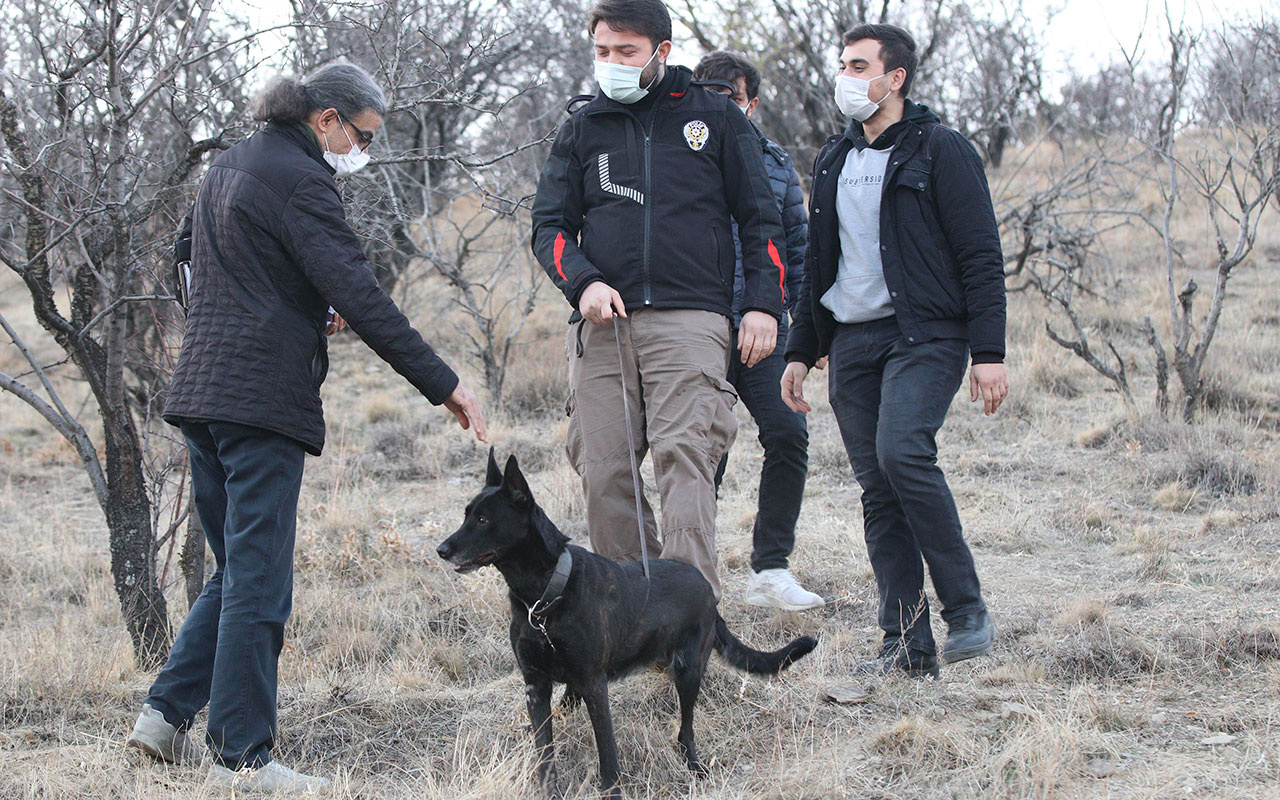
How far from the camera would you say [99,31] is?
444 centimetres

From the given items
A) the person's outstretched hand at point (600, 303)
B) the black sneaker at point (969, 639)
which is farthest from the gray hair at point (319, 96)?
the black sneaker at point (969, 639)

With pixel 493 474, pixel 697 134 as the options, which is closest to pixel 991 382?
pixel 697 134

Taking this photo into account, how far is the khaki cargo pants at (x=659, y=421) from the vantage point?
12.2 ft

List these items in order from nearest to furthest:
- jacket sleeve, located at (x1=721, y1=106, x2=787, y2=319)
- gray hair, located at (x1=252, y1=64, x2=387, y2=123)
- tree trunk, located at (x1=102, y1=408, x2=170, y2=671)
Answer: gray hair, located at (x1=252, y1=64, x2=387, y2=123) < jacket sleeve, located at (x1=721, y1=106, x2=787, y2=319) < tree trunk, located at (x1=102, y1=408, x2=170, y2=671)

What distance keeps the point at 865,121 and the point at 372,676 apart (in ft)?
9.22

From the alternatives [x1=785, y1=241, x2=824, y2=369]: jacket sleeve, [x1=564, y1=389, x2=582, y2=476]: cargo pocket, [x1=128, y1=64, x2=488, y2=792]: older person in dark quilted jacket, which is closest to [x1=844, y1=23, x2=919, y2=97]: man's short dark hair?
[x1=785, y1=241, x2=824, y2=369]: jacket sleeve

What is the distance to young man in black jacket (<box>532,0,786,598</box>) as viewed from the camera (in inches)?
147

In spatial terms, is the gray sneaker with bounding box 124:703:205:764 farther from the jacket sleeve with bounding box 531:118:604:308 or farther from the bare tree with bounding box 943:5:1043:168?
the bare tree with bounding box 943:5:1043:168

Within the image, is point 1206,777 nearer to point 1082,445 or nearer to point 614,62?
point 614,62

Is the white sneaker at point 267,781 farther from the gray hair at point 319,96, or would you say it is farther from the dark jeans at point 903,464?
the dark jeans at point 903,464

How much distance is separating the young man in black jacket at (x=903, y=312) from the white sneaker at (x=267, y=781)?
6.38ft

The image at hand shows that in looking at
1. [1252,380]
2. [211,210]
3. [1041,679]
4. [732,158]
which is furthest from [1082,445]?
[211,210]

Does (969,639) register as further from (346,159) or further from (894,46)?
(346,159)

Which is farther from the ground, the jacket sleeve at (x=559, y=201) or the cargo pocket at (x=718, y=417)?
the jacket sleeve at (x=559, y=201)
